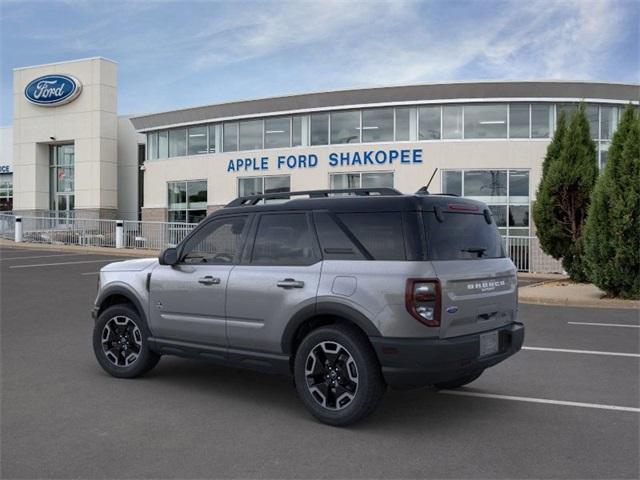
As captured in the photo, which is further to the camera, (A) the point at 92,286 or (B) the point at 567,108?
(B) the point at 567,108

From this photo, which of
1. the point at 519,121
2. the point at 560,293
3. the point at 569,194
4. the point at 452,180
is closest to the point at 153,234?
the point at 452,180

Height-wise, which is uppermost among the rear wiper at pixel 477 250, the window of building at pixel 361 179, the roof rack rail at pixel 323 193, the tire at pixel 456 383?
the window of building at pixel 361 179

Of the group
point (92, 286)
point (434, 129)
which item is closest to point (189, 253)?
point (92, 286)

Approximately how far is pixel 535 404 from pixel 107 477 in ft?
11.5

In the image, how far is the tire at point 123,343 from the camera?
6188 mm

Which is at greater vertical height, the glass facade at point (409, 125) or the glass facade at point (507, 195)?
the glass facade at point (409, 125)

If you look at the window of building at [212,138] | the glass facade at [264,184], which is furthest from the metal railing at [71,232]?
the glass facade at [264,184]

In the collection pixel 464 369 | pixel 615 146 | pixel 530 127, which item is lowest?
pixel 464 369

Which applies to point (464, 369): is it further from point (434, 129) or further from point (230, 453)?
point (434, 129)

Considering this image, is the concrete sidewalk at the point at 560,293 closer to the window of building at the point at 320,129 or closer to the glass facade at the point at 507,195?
the glass facade at the point at 507,195

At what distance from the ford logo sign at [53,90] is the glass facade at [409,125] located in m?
9.84

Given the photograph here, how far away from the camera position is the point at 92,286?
1427 cm

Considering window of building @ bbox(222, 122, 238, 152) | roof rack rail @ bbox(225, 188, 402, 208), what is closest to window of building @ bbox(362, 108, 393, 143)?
window of building @ bbox(222, 122, 238, 152)

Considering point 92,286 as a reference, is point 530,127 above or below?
above
